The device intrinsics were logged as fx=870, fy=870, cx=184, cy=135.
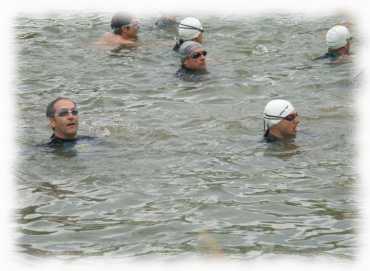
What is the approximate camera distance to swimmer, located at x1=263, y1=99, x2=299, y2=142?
1555cm

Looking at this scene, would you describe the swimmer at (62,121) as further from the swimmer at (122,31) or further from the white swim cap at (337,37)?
the white swim cap at (337,37)

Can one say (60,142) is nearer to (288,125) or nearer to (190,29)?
(288,125)

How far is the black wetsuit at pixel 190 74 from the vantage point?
66.0 feet

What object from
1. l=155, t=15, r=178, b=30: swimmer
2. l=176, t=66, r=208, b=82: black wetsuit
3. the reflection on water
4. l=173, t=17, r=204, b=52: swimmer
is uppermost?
l=155, t=15, r=178, b=30: swimmer

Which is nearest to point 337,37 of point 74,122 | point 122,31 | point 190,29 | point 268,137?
point 190,29

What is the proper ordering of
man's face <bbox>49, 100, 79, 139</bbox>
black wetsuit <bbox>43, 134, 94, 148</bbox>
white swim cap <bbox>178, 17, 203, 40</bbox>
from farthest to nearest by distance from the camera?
white swim cap <bbox>178, 17, 203, 40</bbox>, black wetsuit <bbox>43, 134, 94, 148</bbox>, man's face <bbox>49, 100, 79, 139</bbox>

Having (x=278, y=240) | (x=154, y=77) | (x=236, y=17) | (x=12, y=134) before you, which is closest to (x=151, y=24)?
(x=236, y=17)

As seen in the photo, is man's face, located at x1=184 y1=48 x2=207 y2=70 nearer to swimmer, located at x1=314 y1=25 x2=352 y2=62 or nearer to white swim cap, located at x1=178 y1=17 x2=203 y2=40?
white swim cap, located at x1=178 y1=17 x2=203 y2=40

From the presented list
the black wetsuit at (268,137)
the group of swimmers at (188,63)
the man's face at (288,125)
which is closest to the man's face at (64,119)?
the group of swimmers at (188,63)

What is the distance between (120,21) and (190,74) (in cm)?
379

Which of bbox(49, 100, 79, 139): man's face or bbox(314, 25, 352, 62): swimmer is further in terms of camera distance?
bbox(314, 25, 352, 62): swimmer

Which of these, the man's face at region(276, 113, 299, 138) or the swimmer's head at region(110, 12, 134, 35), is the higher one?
the swimmer's head at region(110, 12, 134, 35)

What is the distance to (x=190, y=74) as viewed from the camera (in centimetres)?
2028

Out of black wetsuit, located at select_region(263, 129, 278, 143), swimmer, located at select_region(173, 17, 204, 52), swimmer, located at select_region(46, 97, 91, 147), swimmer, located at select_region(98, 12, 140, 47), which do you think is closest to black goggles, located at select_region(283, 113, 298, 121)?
black wetsuit, located at select_region(263, 129, 278, 143)
